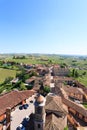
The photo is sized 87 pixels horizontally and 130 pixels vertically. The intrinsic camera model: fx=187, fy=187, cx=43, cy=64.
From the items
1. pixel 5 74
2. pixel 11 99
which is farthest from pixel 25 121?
pixel 5 74

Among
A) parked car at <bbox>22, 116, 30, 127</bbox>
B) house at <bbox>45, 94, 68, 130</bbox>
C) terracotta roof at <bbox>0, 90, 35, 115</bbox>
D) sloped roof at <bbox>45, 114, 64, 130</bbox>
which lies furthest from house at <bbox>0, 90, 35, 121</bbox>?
sloped roof at <bbox>45, 114, 64, 130</bbox>

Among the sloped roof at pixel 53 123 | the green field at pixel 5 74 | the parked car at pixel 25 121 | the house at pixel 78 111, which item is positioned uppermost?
the sloped roof at pixel 53 123

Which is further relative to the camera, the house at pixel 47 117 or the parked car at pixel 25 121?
the parked car at pixel 25 121

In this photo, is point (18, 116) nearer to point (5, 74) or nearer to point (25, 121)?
point (25, 121)

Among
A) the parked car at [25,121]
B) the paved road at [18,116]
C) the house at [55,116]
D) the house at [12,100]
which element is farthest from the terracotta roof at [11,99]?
the house at [55,116]

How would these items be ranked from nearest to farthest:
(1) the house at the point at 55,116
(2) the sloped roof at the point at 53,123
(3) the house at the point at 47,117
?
1. (3) the house at the point at 47,117
2. (2) the sloped roof at the point at 53,123
3. (1) the house at the point at 55,116

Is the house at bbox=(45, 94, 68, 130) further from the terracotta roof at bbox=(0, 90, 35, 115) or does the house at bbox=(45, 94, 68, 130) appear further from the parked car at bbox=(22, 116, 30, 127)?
the terracotta roof at bbox=(0, 90, 35, 115)

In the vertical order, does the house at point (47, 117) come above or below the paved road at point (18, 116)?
above

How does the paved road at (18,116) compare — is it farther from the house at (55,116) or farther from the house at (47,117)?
the house at (55,116)
